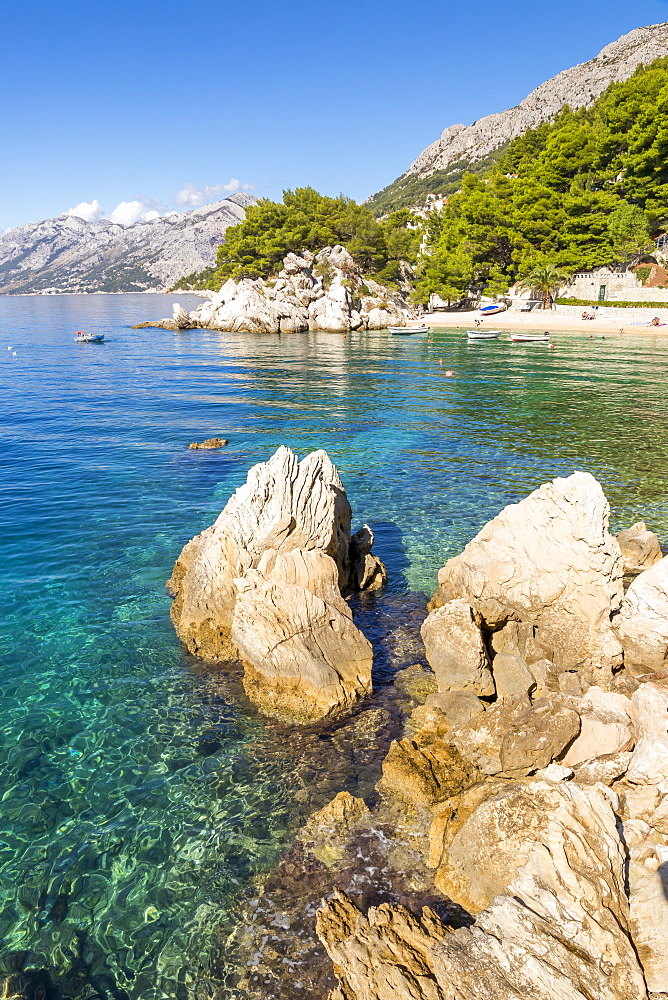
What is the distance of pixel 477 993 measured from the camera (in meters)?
5.12

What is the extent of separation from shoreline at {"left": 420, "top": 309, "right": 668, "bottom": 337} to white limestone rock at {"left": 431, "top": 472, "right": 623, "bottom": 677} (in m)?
75.1

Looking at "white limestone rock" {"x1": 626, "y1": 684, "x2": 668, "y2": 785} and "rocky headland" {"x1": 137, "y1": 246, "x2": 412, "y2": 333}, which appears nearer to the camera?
"white limestone rock" {"x1": 626, "y1": 684, "x2": 668, "y2": 785}

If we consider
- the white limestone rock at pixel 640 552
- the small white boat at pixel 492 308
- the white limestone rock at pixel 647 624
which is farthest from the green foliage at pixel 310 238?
the white limestone rock at pixel 647 624

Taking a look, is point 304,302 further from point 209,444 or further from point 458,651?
point 458,651

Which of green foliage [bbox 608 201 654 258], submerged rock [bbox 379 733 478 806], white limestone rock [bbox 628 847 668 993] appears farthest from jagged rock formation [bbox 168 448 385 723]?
green foliage [bbox 608 201 654 258]

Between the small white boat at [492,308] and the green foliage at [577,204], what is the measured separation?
8.60 feet

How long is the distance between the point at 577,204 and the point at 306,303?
48.3m

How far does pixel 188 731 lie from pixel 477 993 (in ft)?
21.0

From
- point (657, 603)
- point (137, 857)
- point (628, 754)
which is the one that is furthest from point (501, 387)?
point (137, 857)

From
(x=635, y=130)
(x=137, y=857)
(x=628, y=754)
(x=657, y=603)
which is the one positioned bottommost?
(x=137, y=857)

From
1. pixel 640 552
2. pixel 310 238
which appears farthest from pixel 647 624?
pixel 310 238

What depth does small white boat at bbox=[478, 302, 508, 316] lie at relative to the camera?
316 ft

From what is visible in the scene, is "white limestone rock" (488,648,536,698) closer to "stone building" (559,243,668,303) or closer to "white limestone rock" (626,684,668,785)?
"white limestone rock" (626,684,668,785)

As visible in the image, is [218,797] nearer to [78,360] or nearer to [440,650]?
[440,650]
